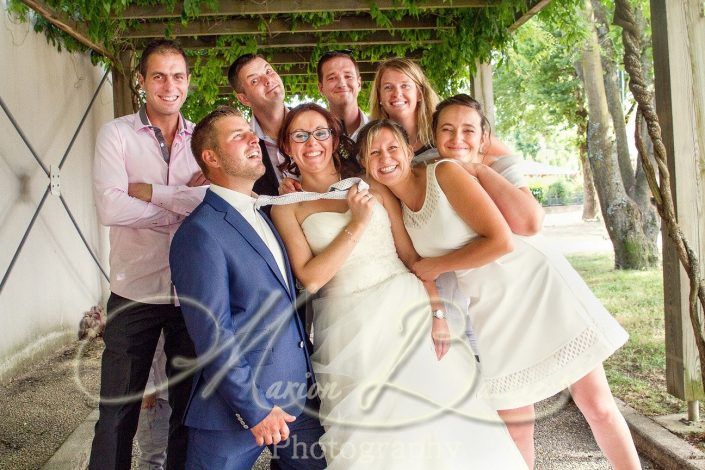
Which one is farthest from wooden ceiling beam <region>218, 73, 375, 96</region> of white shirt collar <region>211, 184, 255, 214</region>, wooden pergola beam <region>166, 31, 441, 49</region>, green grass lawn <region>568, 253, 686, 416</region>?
white shirt collar <region>211, 184, 255, 214</region>

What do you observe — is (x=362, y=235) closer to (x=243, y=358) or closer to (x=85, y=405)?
(x=243, y=358)

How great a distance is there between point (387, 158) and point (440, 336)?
78cm

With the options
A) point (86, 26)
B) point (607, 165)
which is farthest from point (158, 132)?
point (607, 165)

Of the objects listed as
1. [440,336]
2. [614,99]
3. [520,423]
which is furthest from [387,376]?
[614,99]

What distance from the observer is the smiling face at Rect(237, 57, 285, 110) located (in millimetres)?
3432

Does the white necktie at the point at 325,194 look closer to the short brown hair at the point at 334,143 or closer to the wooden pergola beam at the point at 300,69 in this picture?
the short brown hair at the point at 334,143

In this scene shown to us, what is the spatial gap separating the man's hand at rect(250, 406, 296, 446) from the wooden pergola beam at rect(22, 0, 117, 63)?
4.27 metres

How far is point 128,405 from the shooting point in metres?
2.78

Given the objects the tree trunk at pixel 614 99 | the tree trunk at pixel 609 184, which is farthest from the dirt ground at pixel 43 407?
the tree trunk at pixel 614 99

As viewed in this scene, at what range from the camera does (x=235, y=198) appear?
2.37 meters

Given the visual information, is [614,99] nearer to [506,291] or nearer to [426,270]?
[506,291]

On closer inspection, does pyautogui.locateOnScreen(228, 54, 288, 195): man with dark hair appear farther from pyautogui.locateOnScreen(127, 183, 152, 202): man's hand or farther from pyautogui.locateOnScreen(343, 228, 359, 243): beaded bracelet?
pyautogui.locateOnScreen(343, 228, 359, 243): beaded bracelet

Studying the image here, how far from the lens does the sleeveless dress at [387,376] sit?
2.26 m

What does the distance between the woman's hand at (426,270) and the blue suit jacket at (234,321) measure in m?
0.59
